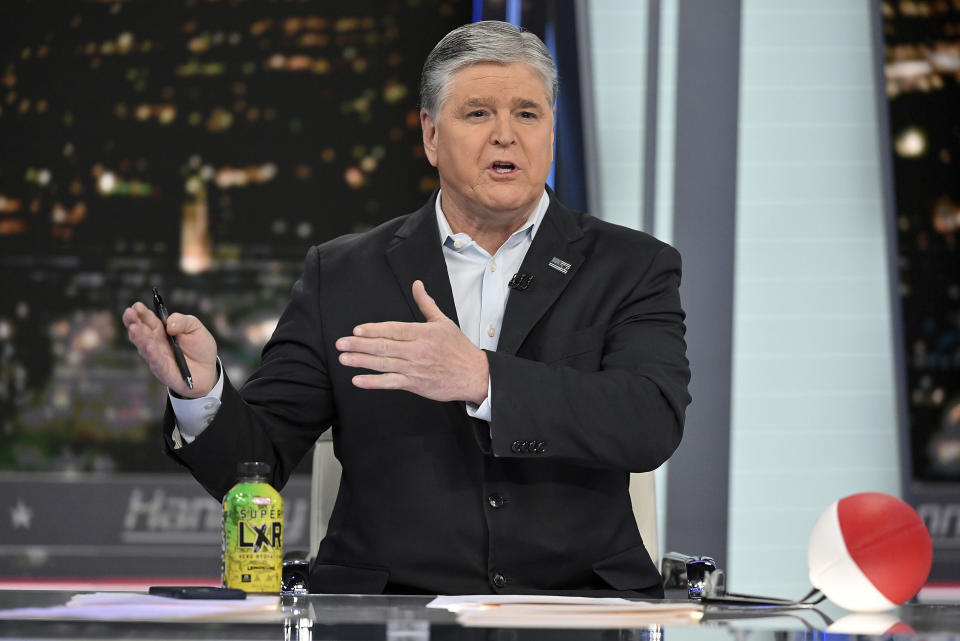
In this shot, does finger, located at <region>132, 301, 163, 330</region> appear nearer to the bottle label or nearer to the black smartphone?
the bottle label

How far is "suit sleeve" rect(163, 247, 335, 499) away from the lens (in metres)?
1.61

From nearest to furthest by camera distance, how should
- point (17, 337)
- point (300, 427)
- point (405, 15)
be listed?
point (300, 427) → point (17, 337) → point (405, 15)

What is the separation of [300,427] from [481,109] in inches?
21.4

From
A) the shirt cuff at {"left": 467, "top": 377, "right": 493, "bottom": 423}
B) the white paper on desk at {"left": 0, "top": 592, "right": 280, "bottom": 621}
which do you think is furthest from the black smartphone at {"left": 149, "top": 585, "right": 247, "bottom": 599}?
the shirt cuff at {"left": 467, "top": 377, "right": 493, "bottom": 423}

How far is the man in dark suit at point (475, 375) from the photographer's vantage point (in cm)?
147

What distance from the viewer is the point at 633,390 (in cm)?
153

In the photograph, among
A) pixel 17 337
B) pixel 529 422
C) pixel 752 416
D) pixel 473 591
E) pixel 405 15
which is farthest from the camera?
pixel 405 15

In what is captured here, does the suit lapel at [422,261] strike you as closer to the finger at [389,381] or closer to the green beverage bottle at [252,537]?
the finger at [389,381]

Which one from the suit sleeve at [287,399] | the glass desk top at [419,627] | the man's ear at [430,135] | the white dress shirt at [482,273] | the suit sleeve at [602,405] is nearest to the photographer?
the glass desk top at [419,627]

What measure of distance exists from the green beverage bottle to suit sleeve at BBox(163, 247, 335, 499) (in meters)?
0.25

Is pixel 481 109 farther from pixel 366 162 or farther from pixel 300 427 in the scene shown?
pixel 366 162

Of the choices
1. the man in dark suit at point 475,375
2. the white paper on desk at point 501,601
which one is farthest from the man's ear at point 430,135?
the white paper on desk at point 501,601

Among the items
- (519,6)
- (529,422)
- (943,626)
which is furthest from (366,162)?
(943,626)

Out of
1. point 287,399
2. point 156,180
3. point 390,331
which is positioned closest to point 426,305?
point 390,331
